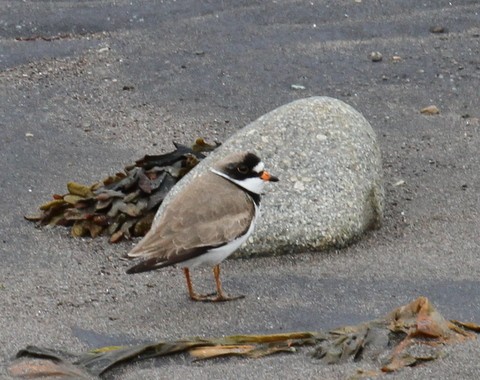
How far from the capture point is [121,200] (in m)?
6.94

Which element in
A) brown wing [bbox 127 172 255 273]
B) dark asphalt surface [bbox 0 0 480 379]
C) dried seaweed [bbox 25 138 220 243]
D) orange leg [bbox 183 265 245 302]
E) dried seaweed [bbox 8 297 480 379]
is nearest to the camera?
dried seaweed [bbox 8 297 480 379]

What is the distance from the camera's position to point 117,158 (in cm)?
788

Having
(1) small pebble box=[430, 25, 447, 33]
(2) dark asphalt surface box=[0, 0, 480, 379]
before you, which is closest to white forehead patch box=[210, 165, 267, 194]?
(2) dark asphalt surface box=[0, 0, 480, 379]

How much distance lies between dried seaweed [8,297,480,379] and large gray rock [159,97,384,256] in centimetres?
130

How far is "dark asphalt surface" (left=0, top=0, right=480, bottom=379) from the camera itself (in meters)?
5.62

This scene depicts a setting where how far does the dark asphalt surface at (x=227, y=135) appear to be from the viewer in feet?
18.5

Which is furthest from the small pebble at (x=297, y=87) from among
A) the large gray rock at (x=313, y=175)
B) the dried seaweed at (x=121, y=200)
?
the dried seaweed at (x=121, y=200)

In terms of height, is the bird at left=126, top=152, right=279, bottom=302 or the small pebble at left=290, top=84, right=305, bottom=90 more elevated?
the bird at left=126, top=152, right=279, bottom=302

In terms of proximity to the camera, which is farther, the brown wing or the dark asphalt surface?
the brown wing

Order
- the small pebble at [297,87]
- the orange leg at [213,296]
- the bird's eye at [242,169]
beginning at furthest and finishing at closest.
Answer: the small pebble at [297,87] < the bird's eye at [242,169] < the orange leg at [213,296]

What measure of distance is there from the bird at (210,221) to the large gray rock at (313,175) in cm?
34

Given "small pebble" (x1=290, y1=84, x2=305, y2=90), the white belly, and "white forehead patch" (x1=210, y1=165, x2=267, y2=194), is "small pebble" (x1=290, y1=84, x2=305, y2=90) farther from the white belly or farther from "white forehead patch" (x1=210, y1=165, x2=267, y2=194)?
the white belly

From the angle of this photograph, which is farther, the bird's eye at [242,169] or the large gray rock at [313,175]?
the large gray rock at [313,175]

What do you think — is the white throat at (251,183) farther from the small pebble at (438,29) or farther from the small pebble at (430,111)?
the small pebble at (438,29)
